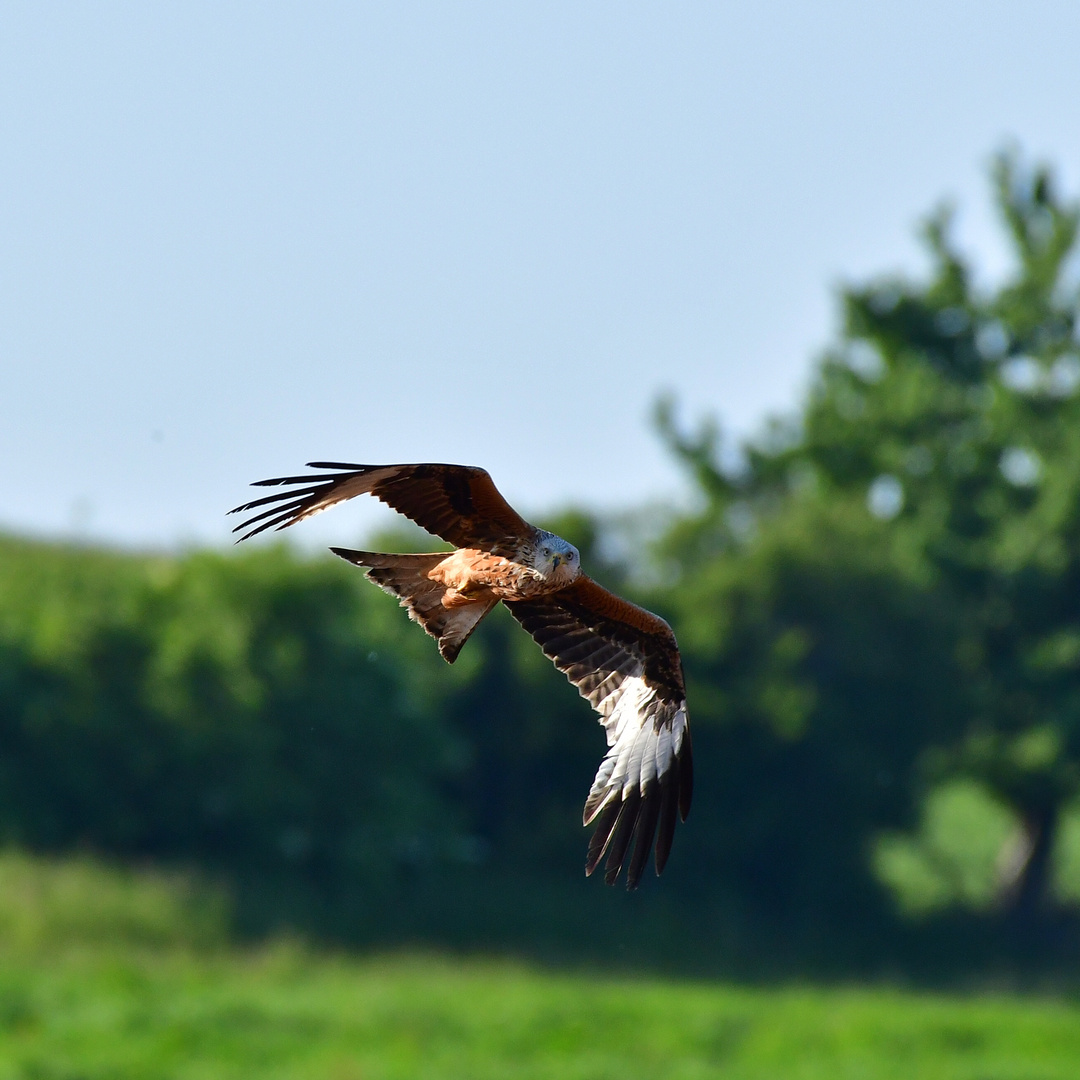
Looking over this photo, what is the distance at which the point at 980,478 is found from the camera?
140 ft

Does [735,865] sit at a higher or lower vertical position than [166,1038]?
higher

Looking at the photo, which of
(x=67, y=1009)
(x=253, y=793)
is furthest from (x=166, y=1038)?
(x=253, y=793)

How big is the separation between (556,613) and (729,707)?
35.3 m

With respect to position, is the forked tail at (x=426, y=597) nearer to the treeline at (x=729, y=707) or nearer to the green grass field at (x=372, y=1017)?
the green grass field at (x=372, y=1017)

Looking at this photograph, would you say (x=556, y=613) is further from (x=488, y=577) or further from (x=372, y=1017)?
(x=372, y=1017)

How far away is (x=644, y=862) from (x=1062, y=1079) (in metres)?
23.6

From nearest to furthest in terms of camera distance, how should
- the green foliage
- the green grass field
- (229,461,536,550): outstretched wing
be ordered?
(229,461,536,550): outstretched wing < the green grass field < the green foliage

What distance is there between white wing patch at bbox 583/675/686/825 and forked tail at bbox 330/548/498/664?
43.4 inches

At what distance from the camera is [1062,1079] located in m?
29.9

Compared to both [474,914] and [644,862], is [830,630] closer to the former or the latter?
[474,914]

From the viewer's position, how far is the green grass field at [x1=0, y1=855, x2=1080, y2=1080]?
1096 inches

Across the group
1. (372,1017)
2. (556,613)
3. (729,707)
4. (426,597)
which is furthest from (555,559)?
(729,707)

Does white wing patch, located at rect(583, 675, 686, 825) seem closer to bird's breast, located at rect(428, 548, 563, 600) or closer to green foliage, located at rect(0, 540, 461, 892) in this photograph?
bird's breast, located at rect(428, 548, 563, 600)

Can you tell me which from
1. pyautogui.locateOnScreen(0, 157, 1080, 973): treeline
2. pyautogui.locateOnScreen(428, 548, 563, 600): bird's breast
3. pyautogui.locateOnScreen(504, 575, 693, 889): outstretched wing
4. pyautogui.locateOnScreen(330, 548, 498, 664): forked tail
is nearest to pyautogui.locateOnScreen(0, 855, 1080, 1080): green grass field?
pyautogui.locateOnScreen(0, 157, 1080, 973): treeline
